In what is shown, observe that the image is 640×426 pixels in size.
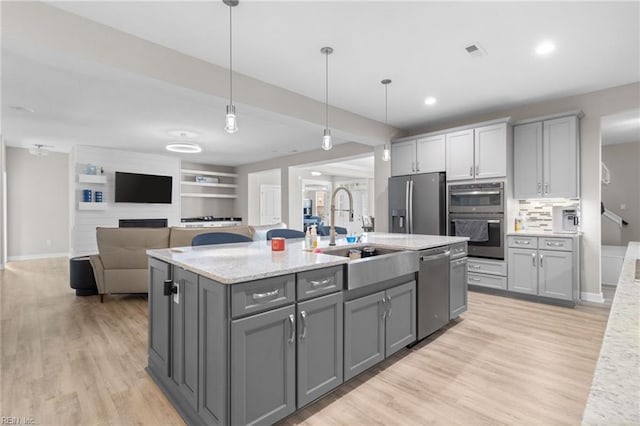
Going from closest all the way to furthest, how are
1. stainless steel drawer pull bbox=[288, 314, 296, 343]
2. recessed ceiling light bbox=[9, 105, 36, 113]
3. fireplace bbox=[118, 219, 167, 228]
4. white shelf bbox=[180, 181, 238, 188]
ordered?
stainless steel drawer pull bbox=[288, 314, 296, 343]
recessed ceiling light bbox=[9, 105, 36, 113]
fireplace bbox=[118, 219, 167, 228]
white shelf bbox=[180, 181, 238, 188]

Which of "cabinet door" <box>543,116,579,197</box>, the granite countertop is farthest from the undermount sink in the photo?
"cabinet door" <box>543,116,579,197</box>

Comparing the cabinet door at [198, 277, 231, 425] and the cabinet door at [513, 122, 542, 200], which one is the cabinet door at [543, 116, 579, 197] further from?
the cabinet door at [198, 277, 231, 425]

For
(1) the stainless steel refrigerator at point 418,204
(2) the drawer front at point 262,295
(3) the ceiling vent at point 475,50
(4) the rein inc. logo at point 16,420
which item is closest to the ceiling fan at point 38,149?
(4) the rein inc. logo at point 16,420

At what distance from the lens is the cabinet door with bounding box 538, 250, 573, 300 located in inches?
154

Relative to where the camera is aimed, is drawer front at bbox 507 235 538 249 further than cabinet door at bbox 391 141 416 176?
No

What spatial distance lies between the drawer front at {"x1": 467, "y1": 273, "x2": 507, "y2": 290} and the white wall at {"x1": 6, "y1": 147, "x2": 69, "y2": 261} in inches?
363

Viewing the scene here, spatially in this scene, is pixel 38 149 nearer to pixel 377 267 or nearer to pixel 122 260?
pixel 122 260

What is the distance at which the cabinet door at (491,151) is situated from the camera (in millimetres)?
4375

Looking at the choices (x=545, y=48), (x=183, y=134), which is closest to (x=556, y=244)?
(x=545, y=48)

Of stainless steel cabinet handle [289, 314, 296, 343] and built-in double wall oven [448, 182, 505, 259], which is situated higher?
built-in double wall oven [448, 182, 505, 259]

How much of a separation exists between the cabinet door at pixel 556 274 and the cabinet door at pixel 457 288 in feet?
4.54

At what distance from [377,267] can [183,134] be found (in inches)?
204

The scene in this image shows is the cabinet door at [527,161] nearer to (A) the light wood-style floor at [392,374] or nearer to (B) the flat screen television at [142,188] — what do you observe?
(A) the light wood-style floor at [392,374]

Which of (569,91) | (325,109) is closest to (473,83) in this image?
(569,91)
